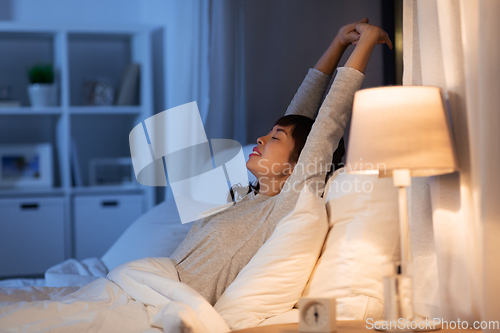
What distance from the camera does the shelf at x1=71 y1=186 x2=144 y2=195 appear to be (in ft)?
9.74

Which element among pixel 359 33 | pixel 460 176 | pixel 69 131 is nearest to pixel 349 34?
pixel 359 33

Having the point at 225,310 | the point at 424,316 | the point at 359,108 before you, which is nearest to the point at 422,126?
the point at 359,108

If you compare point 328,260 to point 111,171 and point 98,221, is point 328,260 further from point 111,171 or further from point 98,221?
point 111,171

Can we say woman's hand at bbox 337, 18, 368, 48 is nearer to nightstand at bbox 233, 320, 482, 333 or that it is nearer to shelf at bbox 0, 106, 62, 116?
nightstand at bbox 233, 320, 482, 333

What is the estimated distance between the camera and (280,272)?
119 centimetres

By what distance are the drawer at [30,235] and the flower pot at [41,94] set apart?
0.57 metres

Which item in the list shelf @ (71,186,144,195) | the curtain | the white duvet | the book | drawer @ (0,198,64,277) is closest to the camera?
the curtain

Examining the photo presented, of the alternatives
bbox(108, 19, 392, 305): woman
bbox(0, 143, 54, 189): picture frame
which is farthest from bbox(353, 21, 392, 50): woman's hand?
bbox(0, 143, 54, 189): picture frame

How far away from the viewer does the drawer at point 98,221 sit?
2.96 m

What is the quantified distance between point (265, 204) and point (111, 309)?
530mm

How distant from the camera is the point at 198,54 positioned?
8.04 feet

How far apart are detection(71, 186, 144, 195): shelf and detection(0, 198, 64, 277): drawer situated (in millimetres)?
110

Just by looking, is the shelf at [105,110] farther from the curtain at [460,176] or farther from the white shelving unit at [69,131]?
the curtain at [460,176]

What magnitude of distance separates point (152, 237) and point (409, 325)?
117cm
